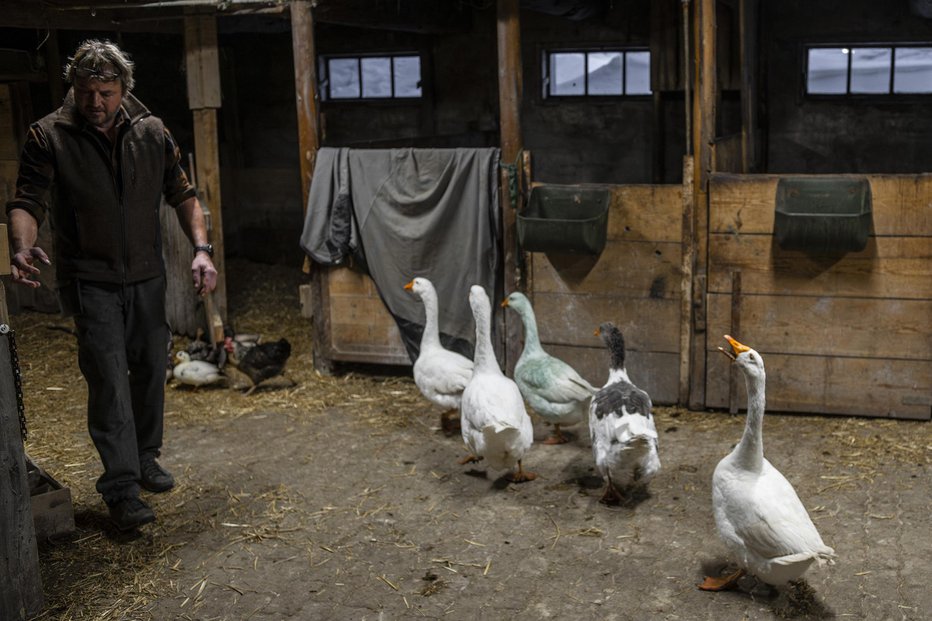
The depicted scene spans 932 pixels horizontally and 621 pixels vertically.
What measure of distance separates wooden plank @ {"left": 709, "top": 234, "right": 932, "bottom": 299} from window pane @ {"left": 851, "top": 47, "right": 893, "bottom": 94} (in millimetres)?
3955

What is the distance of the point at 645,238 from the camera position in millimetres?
6859

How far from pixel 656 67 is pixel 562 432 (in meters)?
4.56

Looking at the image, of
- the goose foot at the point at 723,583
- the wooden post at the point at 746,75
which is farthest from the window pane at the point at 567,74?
the goose foot at the point at 723,583

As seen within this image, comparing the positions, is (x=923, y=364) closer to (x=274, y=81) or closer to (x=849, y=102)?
(x=849, y=102)

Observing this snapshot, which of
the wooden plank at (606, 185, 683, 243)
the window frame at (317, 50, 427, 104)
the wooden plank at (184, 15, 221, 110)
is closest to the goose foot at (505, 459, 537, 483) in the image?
the wooden plank at (606, 185, 683, 243)

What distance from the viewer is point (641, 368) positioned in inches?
278

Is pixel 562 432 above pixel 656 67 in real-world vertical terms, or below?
below

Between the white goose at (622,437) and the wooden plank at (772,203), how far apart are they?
1.66m

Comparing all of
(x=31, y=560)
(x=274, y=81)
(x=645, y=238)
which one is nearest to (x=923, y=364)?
(x=645, y=238)

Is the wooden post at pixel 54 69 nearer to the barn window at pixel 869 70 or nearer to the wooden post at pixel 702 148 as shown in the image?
the wooden post at pixel 702 148

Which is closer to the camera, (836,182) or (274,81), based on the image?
(836,182)

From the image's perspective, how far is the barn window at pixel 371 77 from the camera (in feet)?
37.8

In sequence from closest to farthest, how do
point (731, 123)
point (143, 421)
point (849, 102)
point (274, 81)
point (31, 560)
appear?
point (31, 560) < point (143, 421) < point (731, 123) < point (849, 102) < point (274, 81)

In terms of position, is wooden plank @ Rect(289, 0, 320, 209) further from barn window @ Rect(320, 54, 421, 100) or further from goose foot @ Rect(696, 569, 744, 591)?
goose foot @ Rect(696, 569, 744, 591)
